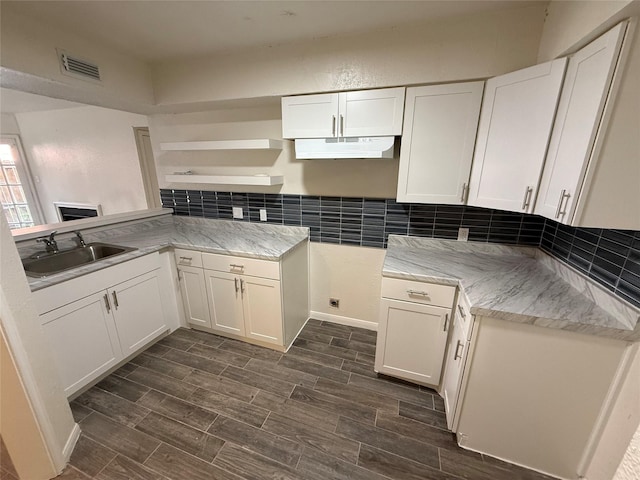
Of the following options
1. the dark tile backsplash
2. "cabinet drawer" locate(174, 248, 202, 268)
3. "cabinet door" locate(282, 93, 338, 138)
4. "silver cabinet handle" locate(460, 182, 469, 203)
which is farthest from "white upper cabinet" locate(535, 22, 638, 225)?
"cabinet drawer" locate(174, 248, 202, 268)

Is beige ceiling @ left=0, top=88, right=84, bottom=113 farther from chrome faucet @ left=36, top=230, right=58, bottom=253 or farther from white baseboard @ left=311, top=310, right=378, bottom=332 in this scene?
white baseboard @ left=311, top=310, right=378, bottom=332

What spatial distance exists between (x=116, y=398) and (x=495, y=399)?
2394 mm

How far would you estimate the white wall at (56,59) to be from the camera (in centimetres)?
150

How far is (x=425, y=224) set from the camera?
2131mm

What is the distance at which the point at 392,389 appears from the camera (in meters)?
1.88

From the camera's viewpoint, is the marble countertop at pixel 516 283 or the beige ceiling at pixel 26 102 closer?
the marble countertop at pixel 516 283

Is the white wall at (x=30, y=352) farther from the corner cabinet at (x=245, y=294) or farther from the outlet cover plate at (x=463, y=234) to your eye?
the outlet cover plate at (x=463, y=234)

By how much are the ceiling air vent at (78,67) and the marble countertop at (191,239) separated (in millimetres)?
1222

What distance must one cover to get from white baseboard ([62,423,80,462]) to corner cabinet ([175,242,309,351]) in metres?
1.03

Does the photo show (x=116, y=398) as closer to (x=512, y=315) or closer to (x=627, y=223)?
(x=512, y=315)

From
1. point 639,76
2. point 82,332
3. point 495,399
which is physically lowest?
point 495,399

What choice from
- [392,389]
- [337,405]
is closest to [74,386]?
[337,405]

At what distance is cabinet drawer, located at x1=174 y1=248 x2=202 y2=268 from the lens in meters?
2.24

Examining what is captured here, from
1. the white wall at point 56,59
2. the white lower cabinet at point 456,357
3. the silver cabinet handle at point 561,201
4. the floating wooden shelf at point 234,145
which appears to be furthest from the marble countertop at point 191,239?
the silver cabinet handle at point 561,201
